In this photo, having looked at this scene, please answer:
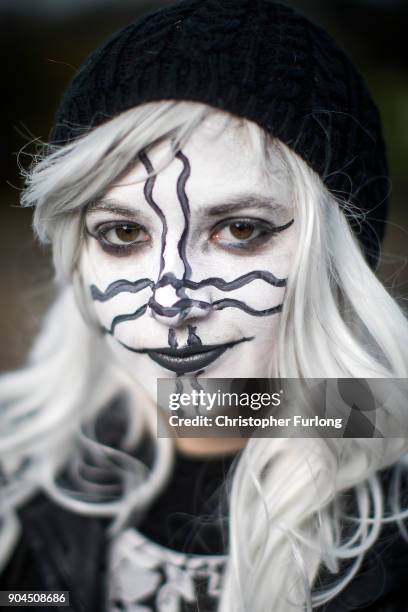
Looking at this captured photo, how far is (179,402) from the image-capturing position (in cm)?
133

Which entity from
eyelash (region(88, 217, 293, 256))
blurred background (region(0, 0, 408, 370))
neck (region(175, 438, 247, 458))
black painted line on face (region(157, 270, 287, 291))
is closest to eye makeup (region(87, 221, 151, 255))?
eyelash (region(88, 217, 293, 256))

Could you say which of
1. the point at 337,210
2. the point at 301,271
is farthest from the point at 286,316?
the point at 337,210

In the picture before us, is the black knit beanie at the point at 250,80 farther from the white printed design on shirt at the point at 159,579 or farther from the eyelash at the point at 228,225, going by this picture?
the white printed design on shirt at the point at 159,579

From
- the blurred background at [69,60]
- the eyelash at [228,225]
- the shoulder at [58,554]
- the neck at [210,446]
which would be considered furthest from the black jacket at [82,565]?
the blurred background at [69,60]

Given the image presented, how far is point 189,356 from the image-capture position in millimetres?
1249

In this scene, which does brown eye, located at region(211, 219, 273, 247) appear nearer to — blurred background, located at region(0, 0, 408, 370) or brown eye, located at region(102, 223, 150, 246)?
brown eye, located at region(102, 223, 150, 246)

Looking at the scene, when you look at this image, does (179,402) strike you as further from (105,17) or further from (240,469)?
(105,17)

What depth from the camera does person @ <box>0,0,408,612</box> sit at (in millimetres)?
1181

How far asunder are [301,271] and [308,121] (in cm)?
29

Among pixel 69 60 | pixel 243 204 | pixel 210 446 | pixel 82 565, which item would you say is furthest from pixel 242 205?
pixel 69 60

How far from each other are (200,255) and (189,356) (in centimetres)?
21

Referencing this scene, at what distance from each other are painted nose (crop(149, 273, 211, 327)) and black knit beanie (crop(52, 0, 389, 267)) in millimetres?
342

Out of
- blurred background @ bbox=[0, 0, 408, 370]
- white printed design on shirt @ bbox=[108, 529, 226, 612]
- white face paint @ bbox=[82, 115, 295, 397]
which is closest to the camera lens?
white face paint @ bbox=[82, 115, 295, 397]

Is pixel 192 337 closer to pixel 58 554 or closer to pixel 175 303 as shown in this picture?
pixel 175 303
